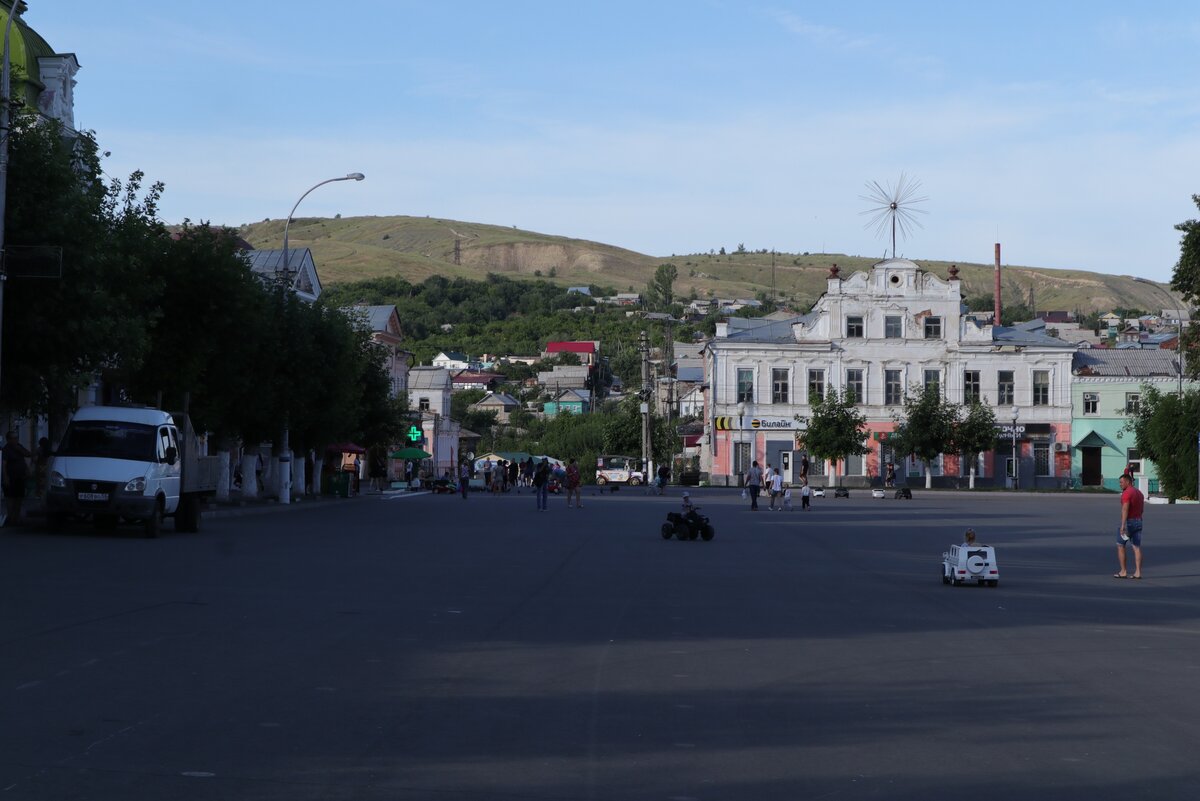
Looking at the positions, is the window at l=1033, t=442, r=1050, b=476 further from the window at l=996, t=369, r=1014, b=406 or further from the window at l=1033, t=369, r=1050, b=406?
the window at l=996, t=369, r=1014, b=406

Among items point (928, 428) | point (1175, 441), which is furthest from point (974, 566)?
point (928, 428)

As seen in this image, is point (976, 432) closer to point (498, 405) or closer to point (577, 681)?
point (577, 681)

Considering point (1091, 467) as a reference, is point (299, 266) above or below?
above

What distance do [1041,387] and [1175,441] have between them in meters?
26.4

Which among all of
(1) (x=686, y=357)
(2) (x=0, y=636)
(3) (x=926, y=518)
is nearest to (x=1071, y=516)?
(3) (x=926, y=518)

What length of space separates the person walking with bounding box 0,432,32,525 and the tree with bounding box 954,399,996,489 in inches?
2528

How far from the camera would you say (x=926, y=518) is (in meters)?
46.1

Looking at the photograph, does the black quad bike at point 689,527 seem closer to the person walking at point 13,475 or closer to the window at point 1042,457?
the person walking at point 13,475

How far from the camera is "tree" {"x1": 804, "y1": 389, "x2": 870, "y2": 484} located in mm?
84438

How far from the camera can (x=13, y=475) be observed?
2809 centimetres

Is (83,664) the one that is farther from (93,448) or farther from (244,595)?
(93,448)

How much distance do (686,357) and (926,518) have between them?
107 meters

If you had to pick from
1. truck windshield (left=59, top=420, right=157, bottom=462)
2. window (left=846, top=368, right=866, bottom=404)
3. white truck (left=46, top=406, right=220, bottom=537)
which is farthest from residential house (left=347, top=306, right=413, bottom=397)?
truck windshield (left=59, top=420, right=157, bottom=462)

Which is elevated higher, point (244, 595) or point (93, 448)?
point (93, 448)
